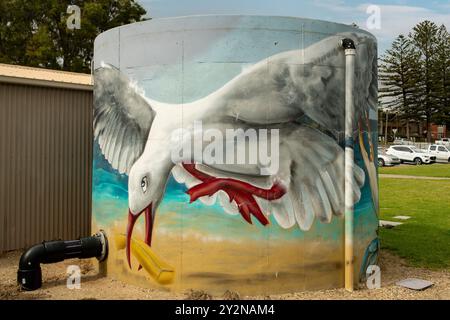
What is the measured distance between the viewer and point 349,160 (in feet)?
22.5

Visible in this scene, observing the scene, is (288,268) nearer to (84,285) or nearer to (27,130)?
(84,285)

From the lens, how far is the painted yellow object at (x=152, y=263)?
21.8 feet

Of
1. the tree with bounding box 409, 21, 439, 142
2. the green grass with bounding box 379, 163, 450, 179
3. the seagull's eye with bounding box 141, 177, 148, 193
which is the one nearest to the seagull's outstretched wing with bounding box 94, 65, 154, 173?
the seagull's eye with bounding box 141, 177, 148, 193

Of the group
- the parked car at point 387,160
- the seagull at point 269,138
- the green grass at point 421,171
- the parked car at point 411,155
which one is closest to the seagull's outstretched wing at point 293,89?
the seagull at point 269,138

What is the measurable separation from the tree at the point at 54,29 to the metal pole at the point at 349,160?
24.8m

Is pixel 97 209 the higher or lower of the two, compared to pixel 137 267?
higher

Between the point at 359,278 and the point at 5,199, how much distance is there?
24.0 ft

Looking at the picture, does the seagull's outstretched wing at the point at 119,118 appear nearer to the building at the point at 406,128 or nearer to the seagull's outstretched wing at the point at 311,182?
the seagull's outstretched wing at the point at 311,182

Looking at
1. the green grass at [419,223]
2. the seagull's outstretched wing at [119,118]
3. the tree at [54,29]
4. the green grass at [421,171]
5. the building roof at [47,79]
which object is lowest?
the green grass at [419,223]

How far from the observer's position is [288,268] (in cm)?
655

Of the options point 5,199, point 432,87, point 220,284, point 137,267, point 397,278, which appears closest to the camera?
point 220,284

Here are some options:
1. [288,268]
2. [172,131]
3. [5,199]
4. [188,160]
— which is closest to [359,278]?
[288,268]

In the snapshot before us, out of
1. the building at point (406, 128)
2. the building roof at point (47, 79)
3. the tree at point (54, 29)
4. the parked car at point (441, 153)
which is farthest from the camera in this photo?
the building at point (406, 128)

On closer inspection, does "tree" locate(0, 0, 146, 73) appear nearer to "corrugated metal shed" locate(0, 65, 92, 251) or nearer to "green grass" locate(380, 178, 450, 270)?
"corrugated metal shed" locate(0, 65, 92, 251)
